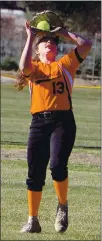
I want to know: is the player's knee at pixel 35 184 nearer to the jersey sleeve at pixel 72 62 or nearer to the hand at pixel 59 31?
the jersey sleeve at pixel 72 62

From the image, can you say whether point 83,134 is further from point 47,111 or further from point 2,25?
point 2,25

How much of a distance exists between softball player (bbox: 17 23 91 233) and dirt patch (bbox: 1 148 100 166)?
7225 millimetres

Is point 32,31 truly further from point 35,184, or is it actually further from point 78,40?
point 35,184

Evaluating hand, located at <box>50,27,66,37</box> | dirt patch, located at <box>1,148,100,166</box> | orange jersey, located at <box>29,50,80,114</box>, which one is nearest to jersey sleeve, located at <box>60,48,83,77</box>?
orange jersey, located at <box>29,50,80,114</box>

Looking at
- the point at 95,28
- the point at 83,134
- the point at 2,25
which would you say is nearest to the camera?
the point at 83,134

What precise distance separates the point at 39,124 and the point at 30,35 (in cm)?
81

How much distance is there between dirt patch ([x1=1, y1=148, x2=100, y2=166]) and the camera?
1461cm

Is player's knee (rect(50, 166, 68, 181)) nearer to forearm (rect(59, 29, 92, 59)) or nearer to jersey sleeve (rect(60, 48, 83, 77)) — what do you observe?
jersey sleeve (rect(60, 48, 83, 77))

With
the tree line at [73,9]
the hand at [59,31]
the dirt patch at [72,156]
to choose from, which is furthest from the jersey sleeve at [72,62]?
the tree line at [73,9]

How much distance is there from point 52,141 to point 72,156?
8.26 metres

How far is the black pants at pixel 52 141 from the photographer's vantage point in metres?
7.12

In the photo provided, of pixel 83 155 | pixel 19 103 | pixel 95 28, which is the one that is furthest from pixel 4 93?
pixel 83 155

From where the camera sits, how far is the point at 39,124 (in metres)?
7.20

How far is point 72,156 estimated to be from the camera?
50.5ft
